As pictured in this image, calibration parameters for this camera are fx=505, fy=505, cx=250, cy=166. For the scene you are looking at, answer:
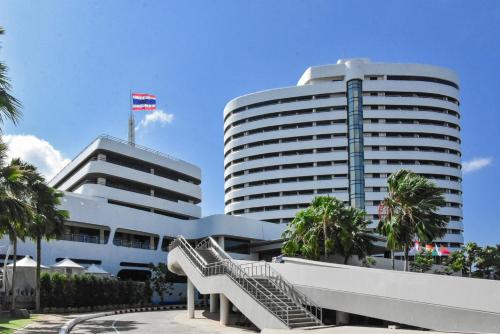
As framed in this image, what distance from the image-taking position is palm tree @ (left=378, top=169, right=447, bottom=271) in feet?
99.3

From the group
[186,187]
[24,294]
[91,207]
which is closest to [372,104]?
[186,187]

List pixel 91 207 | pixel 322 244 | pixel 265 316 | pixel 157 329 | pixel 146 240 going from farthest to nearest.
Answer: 1. pixel 146 240
2. pixel 91 207
3. pixel 322 244
4. pixel 157 329
5. pixel 265 316

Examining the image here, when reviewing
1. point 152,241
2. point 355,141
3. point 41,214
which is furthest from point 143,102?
point 355,141

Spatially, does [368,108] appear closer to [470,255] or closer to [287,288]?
[470,255]

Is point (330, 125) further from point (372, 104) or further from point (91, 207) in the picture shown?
point (91, 207)

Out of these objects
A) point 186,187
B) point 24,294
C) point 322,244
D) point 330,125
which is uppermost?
point 330,125

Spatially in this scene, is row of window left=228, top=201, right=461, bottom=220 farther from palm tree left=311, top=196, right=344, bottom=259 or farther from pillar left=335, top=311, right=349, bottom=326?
pillar left=335, top=311, right=349, bottom=326

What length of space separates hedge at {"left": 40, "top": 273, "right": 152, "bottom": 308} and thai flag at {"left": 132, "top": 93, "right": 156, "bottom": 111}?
23110 mm

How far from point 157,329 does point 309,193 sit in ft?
206

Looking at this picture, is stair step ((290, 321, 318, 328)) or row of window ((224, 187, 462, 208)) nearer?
stair step ((290, 321, 318, 328))

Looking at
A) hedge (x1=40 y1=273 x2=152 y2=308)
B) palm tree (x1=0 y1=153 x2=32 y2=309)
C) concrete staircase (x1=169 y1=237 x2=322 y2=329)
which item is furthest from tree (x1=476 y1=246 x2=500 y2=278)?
palm tree (x1=0 y1=153 x2=32 y2=309)

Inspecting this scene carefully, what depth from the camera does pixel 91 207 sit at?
168 feet

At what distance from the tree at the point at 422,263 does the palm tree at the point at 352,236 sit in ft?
45.7

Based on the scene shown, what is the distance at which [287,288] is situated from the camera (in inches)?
956
